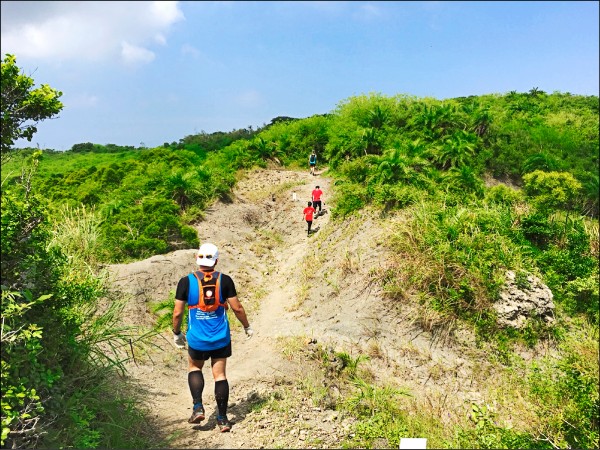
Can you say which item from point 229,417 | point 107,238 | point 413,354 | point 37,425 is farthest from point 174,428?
point 107,238

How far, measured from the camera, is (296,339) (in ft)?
29.3

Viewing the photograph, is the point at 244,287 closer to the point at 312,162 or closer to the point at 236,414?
the point at 236,414

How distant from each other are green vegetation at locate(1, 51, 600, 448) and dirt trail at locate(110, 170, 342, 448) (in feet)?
1.81

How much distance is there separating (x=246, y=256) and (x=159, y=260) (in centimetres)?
390

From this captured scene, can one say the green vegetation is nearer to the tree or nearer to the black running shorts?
the tree

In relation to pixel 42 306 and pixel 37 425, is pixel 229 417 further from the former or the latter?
pixel 42 306

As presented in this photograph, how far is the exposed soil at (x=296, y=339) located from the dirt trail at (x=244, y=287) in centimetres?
3

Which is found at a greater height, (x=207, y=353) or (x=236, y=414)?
(x=207, y=353)

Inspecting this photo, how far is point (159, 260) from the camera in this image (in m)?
12.6

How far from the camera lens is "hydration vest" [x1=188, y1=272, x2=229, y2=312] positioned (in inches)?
221

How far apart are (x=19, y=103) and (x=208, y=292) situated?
10.2 feet

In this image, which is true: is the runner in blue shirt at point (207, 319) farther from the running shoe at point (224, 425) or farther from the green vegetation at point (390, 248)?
the green vegetation at point (390, 248)

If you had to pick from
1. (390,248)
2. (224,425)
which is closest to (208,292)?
(224,425)

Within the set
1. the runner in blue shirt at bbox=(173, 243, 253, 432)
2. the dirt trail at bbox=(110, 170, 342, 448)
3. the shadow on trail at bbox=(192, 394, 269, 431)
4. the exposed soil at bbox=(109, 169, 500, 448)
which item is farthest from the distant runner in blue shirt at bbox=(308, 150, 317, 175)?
the runner in blue shirt at bbox=(173, 243, 253, 432)
